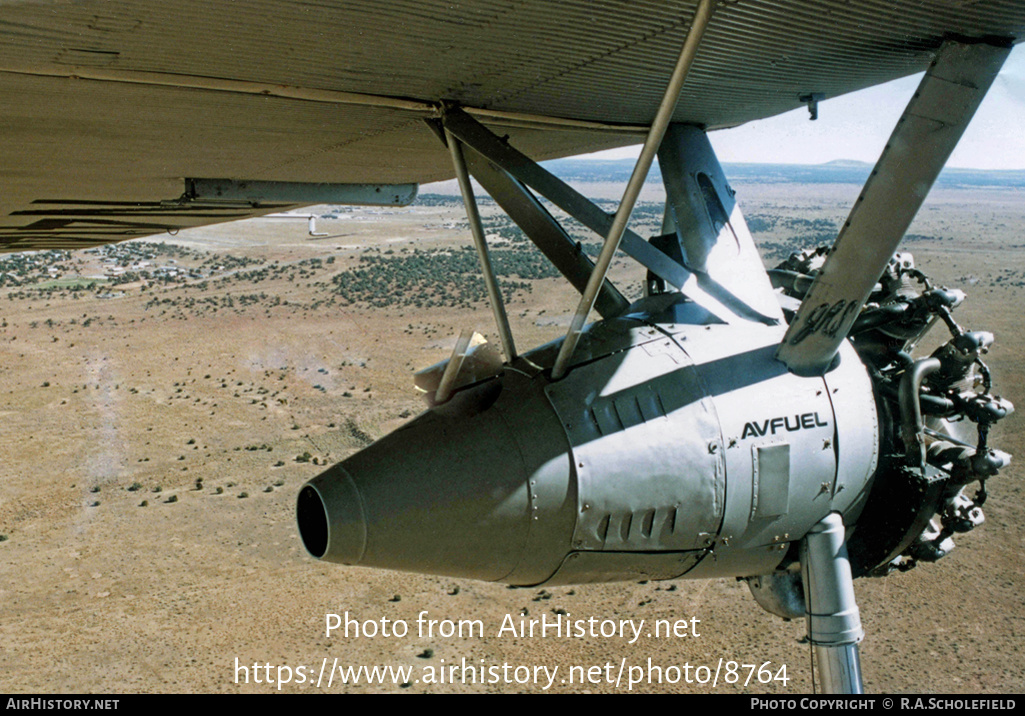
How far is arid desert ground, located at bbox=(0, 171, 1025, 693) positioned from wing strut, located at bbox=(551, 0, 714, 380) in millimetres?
12705

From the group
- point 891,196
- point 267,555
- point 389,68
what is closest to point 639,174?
point 389,68

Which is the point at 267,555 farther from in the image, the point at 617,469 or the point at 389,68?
the point at 389,68

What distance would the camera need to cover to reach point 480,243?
5.51 m

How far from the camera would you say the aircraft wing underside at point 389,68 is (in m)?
3.49

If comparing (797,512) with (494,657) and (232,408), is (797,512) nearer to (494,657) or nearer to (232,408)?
(494,657)

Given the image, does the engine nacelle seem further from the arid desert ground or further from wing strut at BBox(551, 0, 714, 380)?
the arid desert ground

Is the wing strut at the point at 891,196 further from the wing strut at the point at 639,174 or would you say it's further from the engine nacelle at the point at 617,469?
the wing strut at the point at 639,174

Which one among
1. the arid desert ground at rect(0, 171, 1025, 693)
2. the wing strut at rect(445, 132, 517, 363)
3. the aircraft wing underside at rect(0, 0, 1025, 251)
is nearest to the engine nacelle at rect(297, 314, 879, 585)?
the wing strut at rect(445, 132, 517, 363)

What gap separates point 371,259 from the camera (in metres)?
71.3

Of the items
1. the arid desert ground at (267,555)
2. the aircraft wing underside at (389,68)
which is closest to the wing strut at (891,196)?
the aircraft wing underside at (389,68)

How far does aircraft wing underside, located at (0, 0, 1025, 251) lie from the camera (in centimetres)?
349

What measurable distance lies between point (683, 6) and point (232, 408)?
101 ft

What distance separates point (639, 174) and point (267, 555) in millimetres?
18901

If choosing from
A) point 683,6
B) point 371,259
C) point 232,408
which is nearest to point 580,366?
point 683,6
